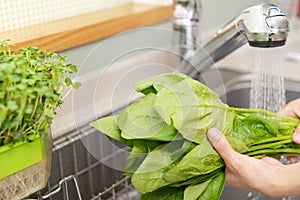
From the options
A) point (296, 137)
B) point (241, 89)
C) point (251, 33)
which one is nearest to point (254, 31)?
point (251, 33)

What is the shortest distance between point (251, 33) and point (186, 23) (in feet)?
0.78

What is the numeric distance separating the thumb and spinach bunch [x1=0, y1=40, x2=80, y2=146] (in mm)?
216

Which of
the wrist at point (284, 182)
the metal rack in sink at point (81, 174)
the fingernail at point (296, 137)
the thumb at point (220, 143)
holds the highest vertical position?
the thumb at point (220, 143)

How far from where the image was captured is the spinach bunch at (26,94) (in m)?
0.55

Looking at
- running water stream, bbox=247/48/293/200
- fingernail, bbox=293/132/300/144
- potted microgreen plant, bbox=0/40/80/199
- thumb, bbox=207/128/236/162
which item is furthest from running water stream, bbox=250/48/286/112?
potted microgreen plant, bbox=0/40/80/199

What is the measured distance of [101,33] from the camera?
1.03m

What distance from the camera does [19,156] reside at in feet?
1.99

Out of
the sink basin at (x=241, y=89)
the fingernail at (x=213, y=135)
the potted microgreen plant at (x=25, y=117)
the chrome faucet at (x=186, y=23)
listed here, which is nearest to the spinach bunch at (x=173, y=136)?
the fingernail at (x=213, y=135)

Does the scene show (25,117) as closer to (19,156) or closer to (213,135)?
(19,156)

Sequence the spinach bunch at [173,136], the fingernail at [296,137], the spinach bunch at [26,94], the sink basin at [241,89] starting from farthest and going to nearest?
the sink basin at [241,89] → the fingernail at [296,137] → the spinach bunch at [173,136] → the spinach bunch at [26,94]

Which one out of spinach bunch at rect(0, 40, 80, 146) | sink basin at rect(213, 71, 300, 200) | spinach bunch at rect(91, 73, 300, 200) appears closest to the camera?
spinach bunch at rect(0, 40, 80, 146)

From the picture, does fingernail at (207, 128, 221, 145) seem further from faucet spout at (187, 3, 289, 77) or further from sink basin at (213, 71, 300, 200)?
sink basin at (213, 71, 300, 200)

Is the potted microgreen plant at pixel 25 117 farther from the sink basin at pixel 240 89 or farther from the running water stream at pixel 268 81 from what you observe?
the sink basin at pixel 240 89

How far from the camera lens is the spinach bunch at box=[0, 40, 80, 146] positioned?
1.81 ft
